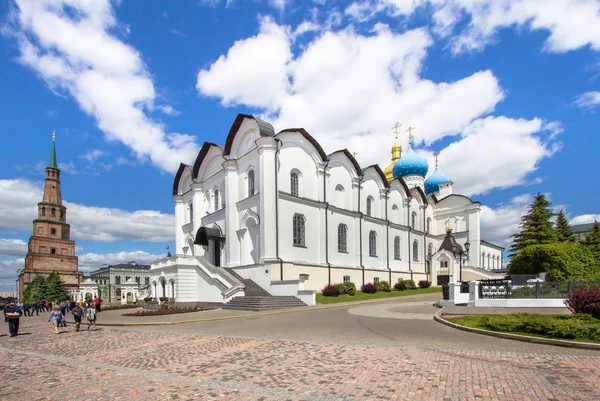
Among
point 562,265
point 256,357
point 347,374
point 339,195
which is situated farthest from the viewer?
point 339,195

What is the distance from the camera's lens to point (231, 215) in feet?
109

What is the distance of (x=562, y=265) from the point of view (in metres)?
27.0

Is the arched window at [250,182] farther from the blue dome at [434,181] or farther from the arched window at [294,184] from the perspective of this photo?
the blue dome at [434,181]

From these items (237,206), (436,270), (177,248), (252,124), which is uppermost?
(252,124)

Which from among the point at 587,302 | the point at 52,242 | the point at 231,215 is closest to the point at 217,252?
the point at 231,215

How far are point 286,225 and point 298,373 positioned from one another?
23.0m

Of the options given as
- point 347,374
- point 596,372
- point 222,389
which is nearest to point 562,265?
point 596,372

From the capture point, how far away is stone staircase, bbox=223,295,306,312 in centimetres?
2391

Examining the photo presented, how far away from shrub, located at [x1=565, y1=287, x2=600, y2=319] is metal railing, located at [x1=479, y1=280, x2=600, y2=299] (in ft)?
24.4

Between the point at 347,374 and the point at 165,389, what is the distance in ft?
11.1

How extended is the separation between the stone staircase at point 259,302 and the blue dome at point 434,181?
40182 mm

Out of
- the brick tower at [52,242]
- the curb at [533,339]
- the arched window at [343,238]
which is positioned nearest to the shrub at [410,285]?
the arched window at [343,238]

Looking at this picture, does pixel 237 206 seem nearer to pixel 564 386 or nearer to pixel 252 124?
pixel 252 124

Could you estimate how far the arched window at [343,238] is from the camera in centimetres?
3600
